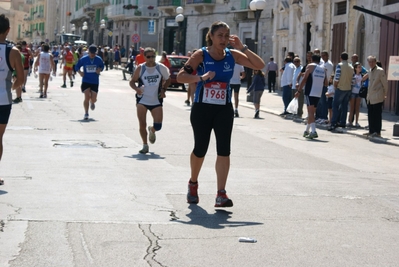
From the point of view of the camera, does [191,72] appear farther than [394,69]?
No

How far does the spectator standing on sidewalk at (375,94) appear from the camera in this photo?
61.0 ft

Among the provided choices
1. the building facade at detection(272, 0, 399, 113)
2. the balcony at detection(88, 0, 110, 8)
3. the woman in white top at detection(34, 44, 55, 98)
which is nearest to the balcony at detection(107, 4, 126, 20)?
the balcony at detection(88, 0, 110, 8)

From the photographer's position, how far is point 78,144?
14.1 meters

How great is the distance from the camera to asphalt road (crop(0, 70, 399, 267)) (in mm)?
6391

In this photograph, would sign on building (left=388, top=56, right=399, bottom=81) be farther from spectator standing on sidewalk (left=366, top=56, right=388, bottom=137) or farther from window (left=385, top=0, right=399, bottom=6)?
window (left=385, top=0, right=399, bottom=6)

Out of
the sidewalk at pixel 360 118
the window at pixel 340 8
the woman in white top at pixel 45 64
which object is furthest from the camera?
the window at pixel 340 8

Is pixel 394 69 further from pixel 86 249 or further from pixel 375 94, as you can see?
pixel 86 249

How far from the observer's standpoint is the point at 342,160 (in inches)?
545

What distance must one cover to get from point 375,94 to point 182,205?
11.0 m

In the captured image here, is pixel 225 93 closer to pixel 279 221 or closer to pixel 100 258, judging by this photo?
pixel 279 221

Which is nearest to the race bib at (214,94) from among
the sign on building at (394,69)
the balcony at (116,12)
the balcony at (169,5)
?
the sign on building at (394,69)

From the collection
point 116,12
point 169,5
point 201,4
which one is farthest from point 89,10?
point 201,4

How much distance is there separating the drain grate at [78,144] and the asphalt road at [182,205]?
33 millimetres

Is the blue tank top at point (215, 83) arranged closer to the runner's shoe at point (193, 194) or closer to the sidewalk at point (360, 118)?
the runner's shoe at point (193, 194)
